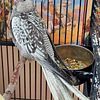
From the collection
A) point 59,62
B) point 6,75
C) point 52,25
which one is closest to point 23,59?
point 59,62

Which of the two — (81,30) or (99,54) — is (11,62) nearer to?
(81,30)

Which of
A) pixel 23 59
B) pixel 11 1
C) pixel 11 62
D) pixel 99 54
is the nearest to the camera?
pixel 99 54

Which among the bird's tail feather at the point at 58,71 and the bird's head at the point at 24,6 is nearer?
the bird's tail feather at the point at 58,71

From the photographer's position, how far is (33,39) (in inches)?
35.7

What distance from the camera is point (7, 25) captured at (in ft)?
3.82

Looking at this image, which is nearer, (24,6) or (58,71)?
(58,71)

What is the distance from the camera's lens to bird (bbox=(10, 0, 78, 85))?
871 mm

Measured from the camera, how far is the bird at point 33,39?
871 mm

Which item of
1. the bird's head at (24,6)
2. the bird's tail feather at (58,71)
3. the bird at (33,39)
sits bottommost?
the bird's tail feather at (58,71)

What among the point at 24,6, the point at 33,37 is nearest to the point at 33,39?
the point at 33,37

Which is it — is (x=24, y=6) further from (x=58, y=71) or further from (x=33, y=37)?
(x=58, y=71)

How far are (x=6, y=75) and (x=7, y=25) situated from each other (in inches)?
10.4

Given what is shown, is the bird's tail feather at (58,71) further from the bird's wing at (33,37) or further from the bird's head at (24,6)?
the bird's head at (24,6)

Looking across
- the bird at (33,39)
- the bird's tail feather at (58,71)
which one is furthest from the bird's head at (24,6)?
the bird's tail feather at (58,71)
